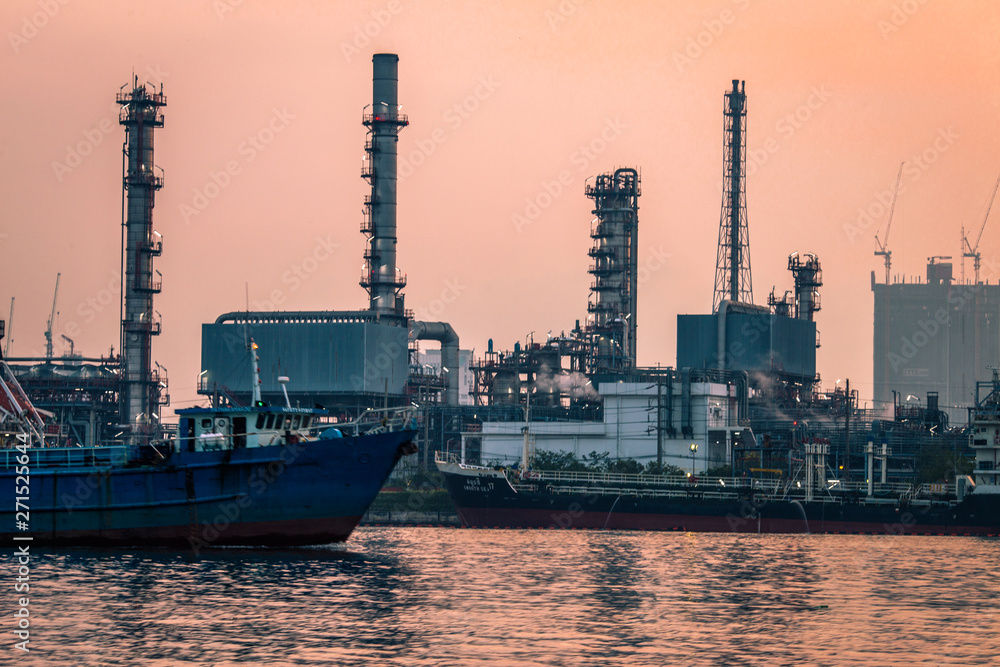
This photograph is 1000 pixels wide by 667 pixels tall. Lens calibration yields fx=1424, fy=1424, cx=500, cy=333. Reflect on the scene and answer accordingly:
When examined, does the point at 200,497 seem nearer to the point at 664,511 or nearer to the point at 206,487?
the point at 206,487

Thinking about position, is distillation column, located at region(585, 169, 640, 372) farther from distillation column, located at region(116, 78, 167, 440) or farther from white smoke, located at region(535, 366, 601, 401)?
distillation column, located at region(116, 78, 167, 440)

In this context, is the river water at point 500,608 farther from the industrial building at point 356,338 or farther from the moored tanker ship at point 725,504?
the industrial building at point 356,338

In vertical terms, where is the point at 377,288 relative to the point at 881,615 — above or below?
above

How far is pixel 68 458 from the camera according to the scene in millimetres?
63062

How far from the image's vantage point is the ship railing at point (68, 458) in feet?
206

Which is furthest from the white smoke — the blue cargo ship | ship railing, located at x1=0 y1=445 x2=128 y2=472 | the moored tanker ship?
ship railing, located at x1=0 y1=445 x2=128 y2=472

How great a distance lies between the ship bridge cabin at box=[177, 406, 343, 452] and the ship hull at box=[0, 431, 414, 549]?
5.25 feet

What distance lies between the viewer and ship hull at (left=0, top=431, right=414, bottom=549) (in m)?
61.3

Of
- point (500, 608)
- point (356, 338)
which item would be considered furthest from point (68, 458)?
point (356, 338)

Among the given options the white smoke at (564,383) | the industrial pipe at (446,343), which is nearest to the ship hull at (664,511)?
the white smoke at (564,383)

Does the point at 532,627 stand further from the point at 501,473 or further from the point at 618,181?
the point at 618,181

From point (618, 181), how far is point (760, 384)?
25456mm

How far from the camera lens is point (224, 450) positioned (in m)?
61.4

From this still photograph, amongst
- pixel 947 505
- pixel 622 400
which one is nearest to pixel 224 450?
pixel 947 505
